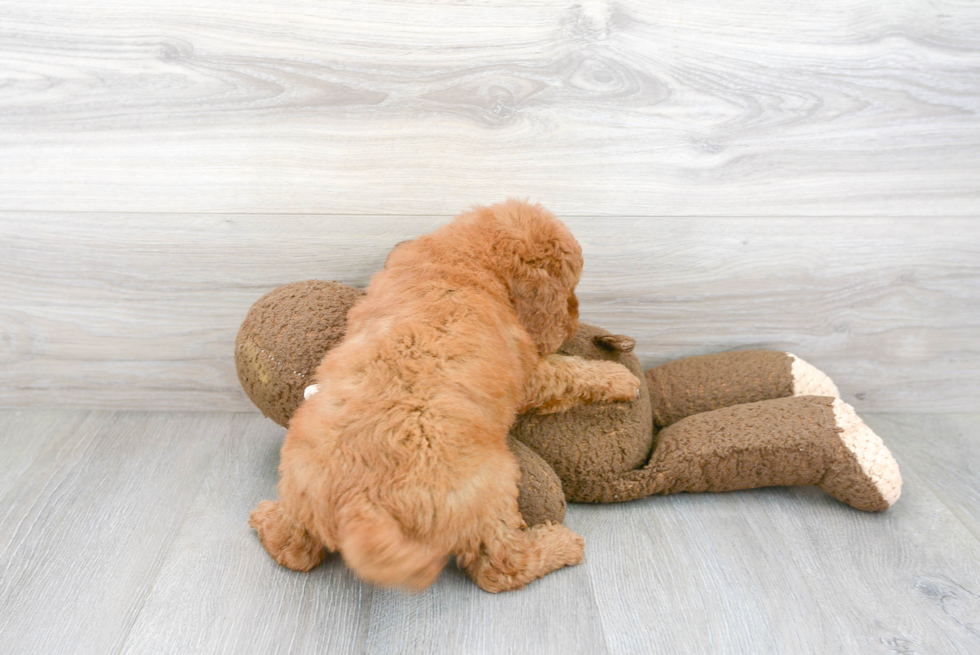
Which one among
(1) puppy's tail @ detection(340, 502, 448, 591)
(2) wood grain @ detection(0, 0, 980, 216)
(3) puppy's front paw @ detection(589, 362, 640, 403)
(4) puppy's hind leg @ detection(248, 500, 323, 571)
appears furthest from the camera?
(2) wood grain @ detection(0, 0, 980, 216)

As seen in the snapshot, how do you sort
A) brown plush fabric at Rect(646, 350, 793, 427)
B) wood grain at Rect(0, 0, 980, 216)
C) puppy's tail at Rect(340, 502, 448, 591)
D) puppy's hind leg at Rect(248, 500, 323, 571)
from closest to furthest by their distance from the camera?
puppy's tail at Rect(340, 502, 448, 591)
puppy's hind leg at Rect(248, 500, 323, 571)
wood grain at Rect(0, 0, 980, 216)
brown plush fabric at Rect(646, 350, 793, 427)

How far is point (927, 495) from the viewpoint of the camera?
1.51m

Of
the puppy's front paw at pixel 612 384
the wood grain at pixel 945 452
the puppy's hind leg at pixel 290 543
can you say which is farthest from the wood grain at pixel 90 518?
the wood grain at pixel 945 452

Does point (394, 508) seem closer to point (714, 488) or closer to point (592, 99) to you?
point (714, 488)

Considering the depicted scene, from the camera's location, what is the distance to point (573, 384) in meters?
1.32

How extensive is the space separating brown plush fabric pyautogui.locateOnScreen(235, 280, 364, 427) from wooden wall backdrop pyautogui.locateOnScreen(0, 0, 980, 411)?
186 mm

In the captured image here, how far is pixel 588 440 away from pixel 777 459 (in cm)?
38

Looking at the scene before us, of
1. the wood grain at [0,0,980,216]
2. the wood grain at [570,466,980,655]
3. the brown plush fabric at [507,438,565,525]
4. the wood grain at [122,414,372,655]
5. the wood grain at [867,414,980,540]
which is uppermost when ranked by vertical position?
the wood grain at [0,0,980,216]

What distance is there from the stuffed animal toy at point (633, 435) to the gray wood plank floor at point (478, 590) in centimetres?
6

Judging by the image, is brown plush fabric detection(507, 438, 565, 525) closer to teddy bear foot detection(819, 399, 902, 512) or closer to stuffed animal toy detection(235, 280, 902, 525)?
stuffed animal toy detection(235, 280, 902, 525)

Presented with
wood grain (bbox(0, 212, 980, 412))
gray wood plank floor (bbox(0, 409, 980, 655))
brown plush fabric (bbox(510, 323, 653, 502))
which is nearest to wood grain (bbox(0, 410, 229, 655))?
gray wood plank floor (bbox(0, 409, 980, 655))

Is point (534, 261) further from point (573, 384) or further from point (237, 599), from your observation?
point (237, 599)

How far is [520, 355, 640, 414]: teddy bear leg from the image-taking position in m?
1.29

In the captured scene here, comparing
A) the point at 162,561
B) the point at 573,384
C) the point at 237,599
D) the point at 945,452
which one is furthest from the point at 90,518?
the point at 945,452
